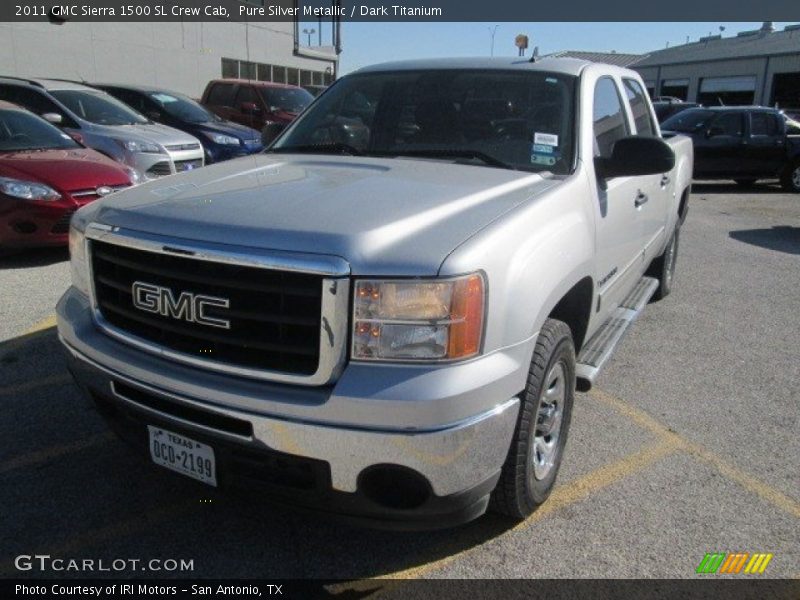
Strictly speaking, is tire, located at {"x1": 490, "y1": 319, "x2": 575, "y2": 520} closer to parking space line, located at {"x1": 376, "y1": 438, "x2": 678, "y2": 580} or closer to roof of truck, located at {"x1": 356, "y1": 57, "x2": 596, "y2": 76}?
parking space line, located at {"x1": 376, "y1": 438, "x2": 678, "y2": 580}

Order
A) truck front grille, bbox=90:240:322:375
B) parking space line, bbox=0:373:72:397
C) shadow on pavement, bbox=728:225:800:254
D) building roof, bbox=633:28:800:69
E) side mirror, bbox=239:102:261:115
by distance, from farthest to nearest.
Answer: building roof, bbox=633:28:800:69 → side mirror, bbox=239:102:261:115 → shadow on pavement, bbox=728:225:800:254 → parking space line, bbox=0:373:72:397 → truck front grille, bbox=90:240:322:375

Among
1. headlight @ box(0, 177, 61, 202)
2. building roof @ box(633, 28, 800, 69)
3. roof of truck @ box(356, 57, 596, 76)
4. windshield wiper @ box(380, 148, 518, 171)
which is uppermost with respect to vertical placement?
building roof @ box(633, 28, 800, 69)

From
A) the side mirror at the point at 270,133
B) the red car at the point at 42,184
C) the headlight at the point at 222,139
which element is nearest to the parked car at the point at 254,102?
the headlight at the point at 222,139

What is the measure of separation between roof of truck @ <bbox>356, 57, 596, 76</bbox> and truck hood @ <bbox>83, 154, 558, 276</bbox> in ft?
2.75

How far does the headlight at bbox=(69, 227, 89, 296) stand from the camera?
8.99 ft

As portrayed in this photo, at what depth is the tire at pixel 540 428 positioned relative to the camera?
2477mm

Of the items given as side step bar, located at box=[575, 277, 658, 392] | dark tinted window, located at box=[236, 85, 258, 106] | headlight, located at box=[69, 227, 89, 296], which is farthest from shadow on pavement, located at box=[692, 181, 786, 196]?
headlight, located at box=[69, 227, 89, 296]

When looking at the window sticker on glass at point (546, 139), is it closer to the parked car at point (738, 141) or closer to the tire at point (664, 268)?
the tire at point (664, 268)

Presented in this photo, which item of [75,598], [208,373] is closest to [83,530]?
[75,598]

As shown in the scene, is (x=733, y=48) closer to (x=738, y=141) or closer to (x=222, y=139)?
(x=738, y=141)

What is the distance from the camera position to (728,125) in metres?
13.8

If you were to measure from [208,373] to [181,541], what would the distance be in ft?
2.65

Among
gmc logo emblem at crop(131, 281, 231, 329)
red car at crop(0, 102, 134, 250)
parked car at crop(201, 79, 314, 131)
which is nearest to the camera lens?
gmc logo emblem at crop(131, 281, 231, 329)

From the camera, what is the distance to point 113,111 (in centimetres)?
1020
